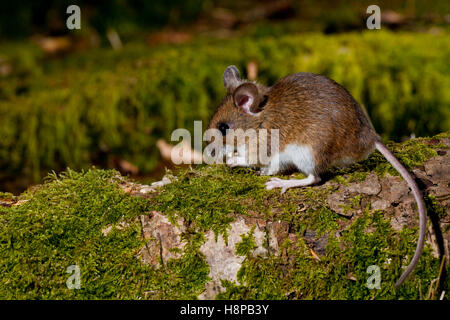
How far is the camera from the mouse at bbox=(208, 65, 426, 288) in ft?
10.5

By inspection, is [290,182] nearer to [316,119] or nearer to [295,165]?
[295,165]

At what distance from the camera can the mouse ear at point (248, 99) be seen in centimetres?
352

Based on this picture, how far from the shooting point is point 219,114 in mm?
3902

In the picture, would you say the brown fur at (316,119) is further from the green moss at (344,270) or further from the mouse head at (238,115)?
the green moss at (344,270)

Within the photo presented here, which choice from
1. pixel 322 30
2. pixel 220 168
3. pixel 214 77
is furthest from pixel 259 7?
pixel 220 168

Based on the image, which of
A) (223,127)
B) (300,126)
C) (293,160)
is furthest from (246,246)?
(223,127)

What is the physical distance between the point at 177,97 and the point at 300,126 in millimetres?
3086

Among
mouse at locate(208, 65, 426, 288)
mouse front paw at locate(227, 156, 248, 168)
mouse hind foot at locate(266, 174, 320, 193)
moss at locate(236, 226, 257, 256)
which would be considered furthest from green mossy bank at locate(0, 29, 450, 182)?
moss at locate(236, 226, 257, 256)

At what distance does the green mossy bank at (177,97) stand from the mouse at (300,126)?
2303 millimetres

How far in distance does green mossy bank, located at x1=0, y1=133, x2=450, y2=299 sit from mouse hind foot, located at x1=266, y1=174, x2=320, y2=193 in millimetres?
78

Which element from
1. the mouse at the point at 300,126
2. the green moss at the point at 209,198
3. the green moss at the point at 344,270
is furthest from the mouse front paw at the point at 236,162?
the green moss at the point at 344,270

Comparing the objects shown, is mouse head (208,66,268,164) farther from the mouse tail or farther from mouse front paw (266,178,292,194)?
the mouse tail
